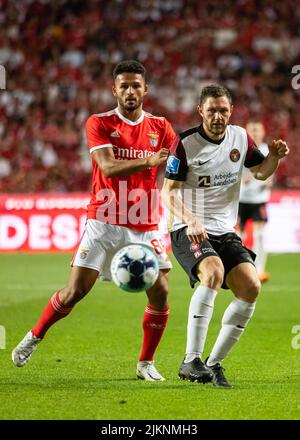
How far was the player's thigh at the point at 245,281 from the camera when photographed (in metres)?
6.16

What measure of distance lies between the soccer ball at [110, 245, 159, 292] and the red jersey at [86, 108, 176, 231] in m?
0.30

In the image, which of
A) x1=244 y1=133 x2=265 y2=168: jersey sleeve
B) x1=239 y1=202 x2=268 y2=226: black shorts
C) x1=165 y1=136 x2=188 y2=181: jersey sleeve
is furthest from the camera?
x1=239 y1=202 x2=268 y2=226: black shorts

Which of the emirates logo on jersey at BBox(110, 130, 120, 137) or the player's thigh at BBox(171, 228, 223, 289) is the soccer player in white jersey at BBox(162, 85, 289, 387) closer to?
the player's thigh at BBox(171, 228, 223, 289)

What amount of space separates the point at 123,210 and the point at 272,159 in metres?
1.14

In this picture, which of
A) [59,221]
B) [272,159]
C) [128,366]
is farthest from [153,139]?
[59,221]

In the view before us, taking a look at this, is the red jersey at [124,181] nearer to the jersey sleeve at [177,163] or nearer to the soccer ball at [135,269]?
the jersey sleeve at [177,163]

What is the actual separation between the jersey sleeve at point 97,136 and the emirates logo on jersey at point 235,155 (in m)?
0.87

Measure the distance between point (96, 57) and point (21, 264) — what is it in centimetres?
922

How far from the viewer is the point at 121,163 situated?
6113 millimetres

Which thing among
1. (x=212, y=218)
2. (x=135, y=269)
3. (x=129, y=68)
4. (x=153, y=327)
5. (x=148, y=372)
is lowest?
(x=148, y=372)

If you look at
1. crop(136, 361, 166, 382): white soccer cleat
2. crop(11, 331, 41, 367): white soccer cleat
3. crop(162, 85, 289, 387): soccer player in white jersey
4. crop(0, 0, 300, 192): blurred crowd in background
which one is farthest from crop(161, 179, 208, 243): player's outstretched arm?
crop(0, 0, 300, 192): blurred crowd in background

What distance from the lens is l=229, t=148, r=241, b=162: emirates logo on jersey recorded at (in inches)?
256

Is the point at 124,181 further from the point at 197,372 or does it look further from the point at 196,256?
the point at 197,372

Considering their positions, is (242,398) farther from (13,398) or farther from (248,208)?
(248,208)
